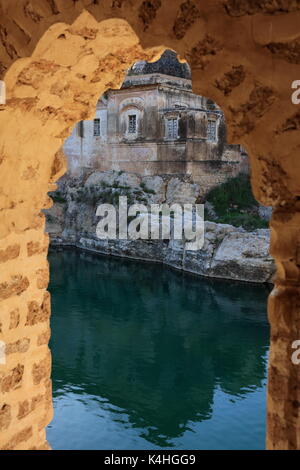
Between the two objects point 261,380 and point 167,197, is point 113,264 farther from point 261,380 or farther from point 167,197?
point 261,380

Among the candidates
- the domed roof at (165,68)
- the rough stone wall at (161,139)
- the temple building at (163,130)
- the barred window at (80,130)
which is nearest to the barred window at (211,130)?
the temple building at (163,130)

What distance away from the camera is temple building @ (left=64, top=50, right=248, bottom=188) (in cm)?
2234

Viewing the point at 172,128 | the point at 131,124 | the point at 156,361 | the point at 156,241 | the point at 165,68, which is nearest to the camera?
the point at 156,361

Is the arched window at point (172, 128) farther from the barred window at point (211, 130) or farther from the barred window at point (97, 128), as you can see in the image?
the barred window at point (97, 128)

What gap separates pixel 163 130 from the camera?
75.6 ft

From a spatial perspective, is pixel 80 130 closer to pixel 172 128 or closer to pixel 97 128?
pixel 97 128

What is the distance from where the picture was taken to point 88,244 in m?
21.8

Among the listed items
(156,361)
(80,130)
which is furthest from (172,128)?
(156,361)

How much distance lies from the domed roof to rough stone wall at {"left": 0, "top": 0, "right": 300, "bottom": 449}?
68.6ft

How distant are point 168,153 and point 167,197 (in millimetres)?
2289

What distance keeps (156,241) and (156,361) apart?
27.6 ft

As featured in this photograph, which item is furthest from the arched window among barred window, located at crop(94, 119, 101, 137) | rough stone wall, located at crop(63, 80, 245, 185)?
barred window, located at crop(94, 119, 101, 137)

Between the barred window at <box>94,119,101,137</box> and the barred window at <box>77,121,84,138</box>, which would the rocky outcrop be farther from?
the barred window at <box>77,121,84,138</box>

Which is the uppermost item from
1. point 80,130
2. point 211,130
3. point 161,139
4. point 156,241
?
point 80,130
